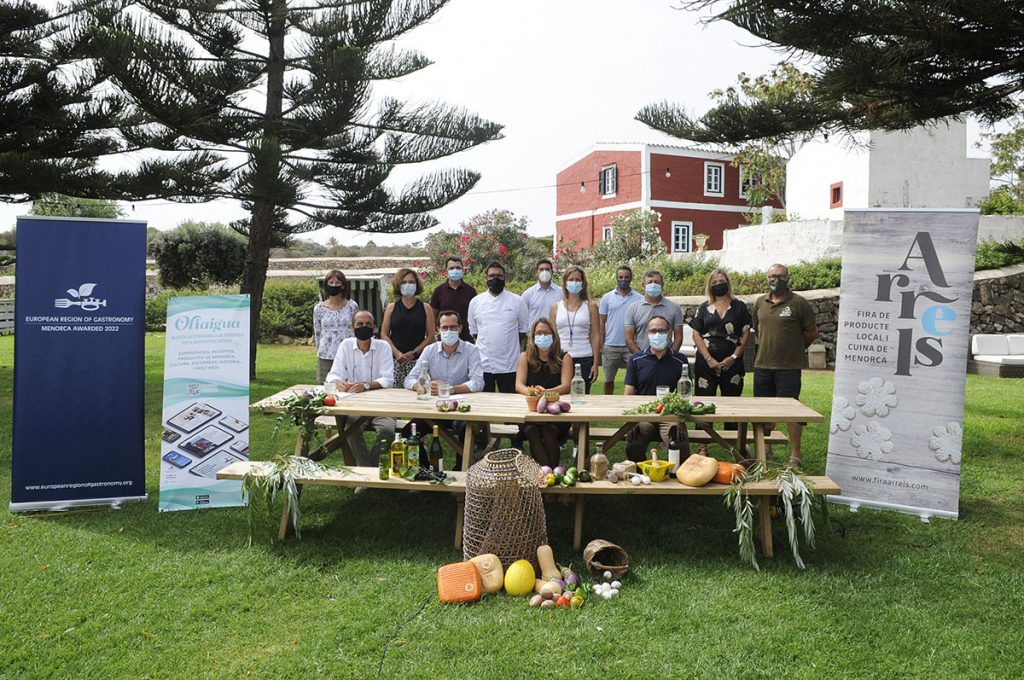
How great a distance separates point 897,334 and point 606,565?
2.45 m

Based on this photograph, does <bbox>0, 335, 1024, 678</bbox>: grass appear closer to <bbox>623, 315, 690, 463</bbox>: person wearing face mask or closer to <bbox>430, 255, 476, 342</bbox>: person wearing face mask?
<bbox>623, 315, 690, 463</bbox>: person wearing face mask

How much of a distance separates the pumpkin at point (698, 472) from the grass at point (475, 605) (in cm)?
38

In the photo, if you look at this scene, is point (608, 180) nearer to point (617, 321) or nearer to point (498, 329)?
point (617, 321)

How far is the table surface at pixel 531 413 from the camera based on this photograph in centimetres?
415

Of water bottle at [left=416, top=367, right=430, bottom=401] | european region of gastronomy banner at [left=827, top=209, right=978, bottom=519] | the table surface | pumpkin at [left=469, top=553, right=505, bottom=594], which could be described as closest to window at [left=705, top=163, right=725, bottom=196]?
european region of gastronomy banner at [left=827, top=209, right=978, bottom=519]

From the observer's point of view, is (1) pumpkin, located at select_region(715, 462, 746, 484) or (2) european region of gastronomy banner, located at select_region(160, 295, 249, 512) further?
(2) european region of gastronomy banner, located at select_region(160, 295, 249, 512)

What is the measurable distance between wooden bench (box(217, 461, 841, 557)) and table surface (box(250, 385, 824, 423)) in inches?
13.7

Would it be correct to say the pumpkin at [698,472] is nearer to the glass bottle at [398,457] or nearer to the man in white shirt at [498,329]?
the glass bottle at [398,457]

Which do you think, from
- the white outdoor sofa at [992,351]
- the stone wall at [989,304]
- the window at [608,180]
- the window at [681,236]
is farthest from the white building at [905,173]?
the window at [608,180]

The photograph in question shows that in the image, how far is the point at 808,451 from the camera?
6.15 meters

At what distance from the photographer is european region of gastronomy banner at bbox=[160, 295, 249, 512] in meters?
4.74

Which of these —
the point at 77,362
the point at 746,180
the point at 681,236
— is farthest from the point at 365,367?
the point at 746,180

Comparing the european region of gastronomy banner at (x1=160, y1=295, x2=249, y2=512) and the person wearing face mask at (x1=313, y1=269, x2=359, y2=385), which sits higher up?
the person wearing face mask at (x1=313, y1=269, x2=359, y2=385)

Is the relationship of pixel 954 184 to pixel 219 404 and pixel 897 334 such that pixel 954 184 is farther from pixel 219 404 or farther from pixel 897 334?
pixel 219 404
